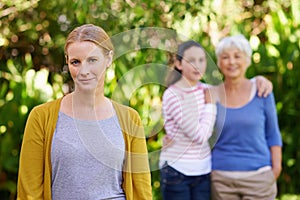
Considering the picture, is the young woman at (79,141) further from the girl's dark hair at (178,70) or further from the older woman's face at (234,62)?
the older woman's face at (234,62)

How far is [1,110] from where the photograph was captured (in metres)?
5.89

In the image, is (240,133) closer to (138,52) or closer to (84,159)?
(138,52)

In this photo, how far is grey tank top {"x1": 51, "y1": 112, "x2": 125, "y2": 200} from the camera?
304 centimetres

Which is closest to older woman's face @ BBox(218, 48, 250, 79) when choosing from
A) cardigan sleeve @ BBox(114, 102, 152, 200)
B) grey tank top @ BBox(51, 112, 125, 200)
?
cardigan sleeve @ BBox(114, 102, 152, 200)

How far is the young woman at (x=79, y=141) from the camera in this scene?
118 inches

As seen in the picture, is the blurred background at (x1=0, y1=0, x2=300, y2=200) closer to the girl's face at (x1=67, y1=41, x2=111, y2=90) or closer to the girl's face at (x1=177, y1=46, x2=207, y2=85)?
the girl's face at (x1=177, y1=46, x2=207, y2=85)

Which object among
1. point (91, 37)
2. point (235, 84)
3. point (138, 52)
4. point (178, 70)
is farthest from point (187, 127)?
point (138, 52)

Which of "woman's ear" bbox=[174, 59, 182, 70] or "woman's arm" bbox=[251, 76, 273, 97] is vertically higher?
"woman's ear" bbox=[174, 59, 182, 70]

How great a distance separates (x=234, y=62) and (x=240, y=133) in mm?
488

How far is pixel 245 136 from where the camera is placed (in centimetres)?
470

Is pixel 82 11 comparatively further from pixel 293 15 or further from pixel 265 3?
pixel 265 3

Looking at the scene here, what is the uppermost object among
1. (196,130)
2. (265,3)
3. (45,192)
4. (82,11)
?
(265,3)

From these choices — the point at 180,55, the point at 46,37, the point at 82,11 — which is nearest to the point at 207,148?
the point at 180,55

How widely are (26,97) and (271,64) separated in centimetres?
243
